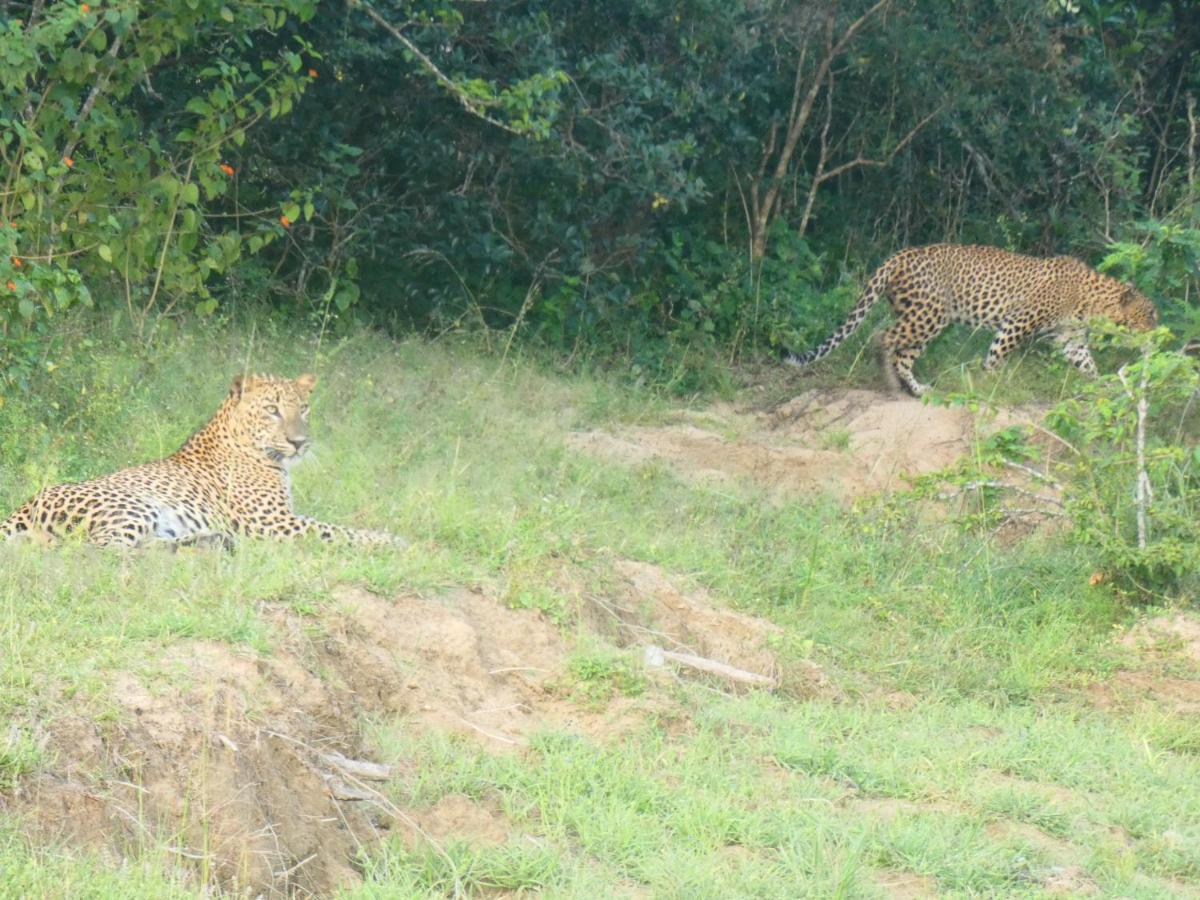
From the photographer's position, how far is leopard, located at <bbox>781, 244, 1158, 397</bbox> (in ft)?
40.2

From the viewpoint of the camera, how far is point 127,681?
17.7 feet

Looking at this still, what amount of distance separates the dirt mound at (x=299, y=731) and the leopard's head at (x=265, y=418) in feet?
5.17

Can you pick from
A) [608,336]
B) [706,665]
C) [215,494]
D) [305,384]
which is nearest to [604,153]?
[608,336]

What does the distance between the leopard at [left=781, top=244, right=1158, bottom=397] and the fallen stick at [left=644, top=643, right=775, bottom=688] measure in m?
5.40

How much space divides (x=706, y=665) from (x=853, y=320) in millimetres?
5765

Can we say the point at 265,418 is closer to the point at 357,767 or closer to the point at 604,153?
the point at 357,767

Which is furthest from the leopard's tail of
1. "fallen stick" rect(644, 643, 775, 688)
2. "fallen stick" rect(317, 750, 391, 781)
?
"fallen stick" rect(317, 750, 391, 781)

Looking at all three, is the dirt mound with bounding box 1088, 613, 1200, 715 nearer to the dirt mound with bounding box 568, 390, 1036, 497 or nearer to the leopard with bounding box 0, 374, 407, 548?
the dirt mound with bounding box 568, 390, 1036, 497

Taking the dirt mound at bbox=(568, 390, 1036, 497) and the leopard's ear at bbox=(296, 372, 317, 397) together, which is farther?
the dirt mound at bbox=(568, 390, 1036, 497)

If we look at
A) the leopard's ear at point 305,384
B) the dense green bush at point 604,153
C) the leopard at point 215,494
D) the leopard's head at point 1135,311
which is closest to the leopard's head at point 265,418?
the leopard at point 215,494

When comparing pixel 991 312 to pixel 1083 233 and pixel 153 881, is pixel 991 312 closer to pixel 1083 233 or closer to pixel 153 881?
pixel 1083 233

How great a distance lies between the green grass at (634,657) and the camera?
5.36m

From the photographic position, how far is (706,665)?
703 cm

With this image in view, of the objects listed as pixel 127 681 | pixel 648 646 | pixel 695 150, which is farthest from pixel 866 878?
pixel 695 150
